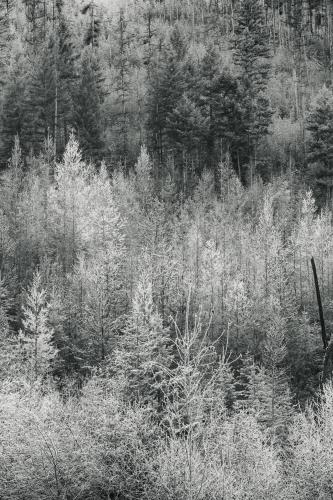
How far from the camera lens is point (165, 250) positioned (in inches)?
1453

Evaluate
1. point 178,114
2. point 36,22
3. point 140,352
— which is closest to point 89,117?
point 178,114

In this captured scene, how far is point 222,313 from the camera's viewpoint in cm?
3872

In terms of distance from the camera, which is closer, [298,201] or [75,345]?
[75,345]

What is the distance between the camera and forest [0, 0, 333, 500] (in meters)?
21.1

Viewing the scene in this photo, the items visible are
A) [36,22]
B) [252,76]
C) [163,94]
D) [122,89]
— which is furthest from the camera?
[36,22]

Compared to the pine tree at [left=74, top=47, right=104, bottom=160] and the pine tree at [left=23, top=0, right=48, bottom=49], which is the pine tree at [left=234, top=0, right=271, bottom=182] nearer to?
the pine tree at [left=74, top=47, right=104, bottom=160]

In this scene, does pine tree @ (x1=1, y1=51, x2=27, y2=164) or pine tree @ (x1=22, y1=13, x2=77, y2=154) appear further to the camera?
pine tree @ (x1=22, y1=13, x2=77, y2=154)

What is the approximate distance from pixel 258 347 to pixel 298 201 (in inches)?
615

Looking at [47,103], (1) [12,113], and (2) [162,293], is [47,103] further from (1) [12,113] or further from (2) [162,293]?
(2) [162,293]

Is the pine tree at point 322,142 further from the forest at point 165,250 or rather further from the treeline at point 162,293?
the treeline at point 162,293

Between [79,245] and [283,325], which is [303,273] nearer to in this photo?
[283,325]

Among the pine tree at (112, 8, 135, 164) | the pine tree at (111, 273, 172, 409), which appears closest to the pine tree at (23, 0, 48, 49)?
the pine tree at (112, 8, 135, 164)

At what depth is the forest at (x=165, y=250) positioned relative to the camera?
69.4 ft

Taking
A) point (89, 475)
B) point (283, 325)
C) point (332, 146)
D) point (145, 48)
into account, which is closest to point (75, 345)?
point (283, 325)
